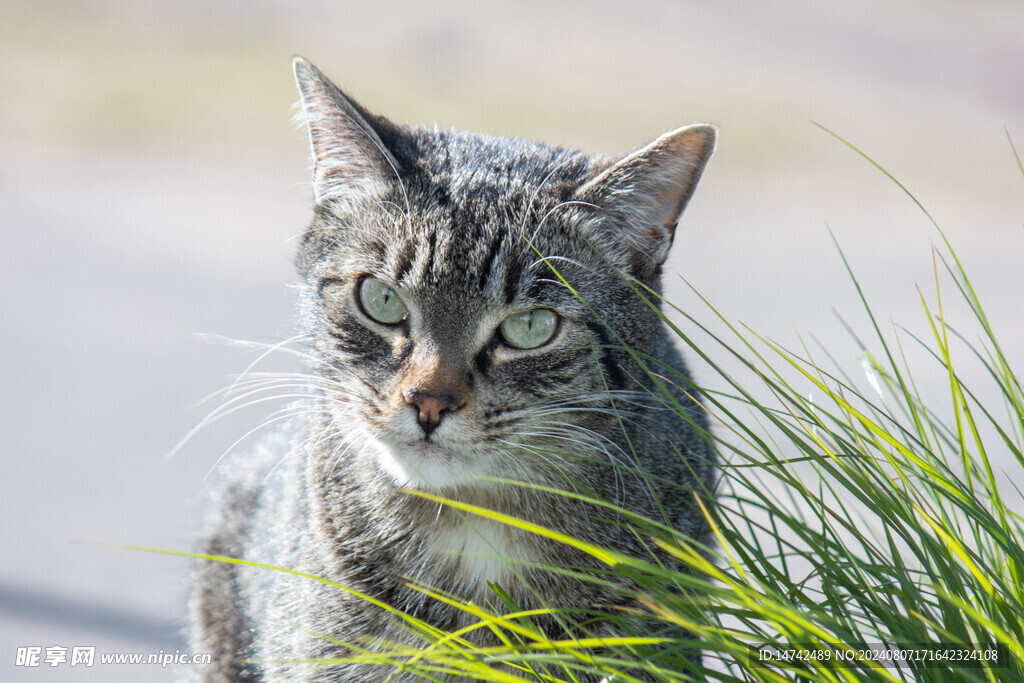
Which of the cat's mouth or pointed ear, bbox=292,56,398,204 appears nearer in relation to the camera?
the cat's mouth

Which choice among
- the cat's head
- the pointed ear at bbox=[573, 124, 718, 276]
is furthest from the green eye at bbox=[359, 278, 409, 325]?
the pointed ear at bbox=[573, 124, 718, 276]

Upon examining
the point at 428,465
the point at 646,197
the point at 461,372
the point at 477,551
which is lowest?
the point at 477,551

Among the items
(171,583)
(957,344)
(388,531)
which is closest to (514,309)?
(388,531)

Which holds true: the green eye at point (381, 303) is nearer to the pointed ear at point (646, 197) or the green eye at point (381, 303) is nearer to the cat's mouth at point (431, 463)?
the cat's mouth at point (431, 463)

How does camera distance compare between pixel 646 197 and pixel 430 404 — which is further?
pixel 646 197

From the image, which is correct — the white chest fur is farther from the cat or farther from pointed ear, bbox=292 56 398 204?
pointed ear, bbox=292 56 398 204

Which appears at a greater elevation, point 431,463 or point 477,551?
point 431,463

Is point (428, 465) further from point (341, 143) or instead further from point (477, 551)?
point (341, 143)

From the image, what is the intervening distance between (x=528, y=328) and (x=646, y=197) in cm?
23

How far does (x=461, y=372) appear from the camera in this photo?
3.37ft

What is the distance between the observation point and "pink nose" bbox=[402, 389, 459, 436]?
1.00 metres

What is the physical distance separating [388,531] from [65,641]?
779mm

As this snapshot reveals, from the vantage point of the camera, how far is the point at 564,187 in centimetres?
115

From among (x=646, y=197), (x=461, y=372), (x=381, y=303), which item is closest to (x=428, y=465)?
(x=461, y=372)
